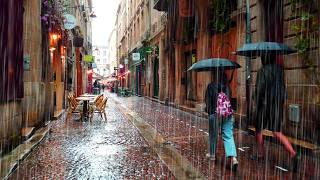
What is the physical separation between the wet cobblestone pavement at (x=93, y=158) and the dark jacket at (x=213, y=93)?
1.30m

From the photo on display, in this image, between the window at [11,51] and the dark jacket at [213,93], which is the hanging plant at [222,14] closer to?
the window at [11,51]

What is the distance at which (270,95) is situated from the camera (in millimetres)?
7207

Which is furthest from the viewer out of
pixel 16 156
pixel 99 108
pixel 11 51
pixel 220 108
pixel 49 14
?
pixel 99 108

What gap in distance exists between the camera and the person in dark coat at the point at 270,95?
7.08 meters

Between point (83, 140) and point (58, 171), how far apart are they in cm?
366

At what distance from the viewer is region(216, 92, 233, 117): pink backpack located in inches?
287

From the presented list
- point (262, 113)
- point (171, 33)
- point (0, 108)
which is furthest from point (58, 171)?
point (171, 33)

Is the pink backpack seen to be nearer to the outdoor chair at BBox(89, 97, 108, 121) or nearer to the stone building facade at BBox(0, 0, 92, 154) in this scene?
the stone building facade at BBox(0, 0, 92, 154)

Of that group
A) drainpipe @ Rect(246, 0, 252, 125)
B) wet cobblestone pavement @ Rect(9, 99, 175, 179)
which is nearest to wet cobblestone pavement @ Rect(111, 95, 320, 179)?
wet cobblestone pavement @ Rect(9, 99, 175, 179)

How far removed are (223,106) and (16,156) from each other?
3.87 metres

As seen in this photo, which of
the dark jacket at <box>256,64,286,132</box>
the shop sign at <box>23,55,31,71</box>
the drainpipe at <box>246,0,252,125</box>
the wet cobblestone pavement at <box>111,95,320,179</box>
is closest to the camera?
the wet cobblestone pavement at <box>111,95,320,179</box>

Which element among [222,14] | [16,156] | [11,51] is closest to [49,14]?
[11,51]

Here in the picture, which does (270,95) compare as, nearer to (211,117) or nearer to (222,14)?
(211,117)

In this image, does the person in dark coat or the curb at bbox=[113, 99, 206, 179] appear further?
the person in dark coat
